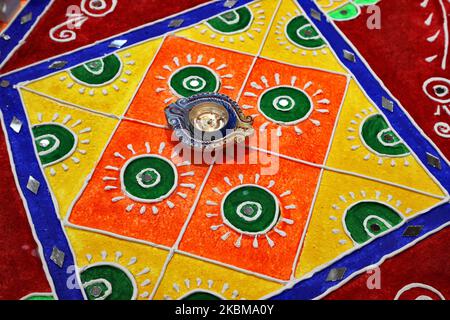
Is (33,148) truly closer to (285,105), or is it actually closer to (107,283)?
(107,283)

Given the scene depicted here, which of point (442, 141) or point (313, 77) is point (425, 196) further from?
point (313, 77)

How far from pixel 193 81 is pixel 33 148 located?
5.08 feet

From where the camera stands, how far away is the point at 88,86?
4.77 m

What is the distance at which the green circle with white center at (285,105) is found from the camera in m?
4.63

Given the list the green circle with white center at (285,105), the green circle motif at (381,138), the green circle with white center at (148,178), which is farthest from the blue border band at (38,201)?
the green circle motif at (381,138)

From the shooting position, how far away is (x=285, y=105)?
4.70 m

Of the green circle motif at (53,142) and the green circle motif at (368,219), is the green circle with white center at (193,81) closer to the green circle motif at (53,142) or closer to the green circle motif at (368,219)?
the green circle motif at (53,142)

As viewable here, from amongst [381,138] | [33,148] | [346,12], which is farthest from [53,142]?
[346,12]

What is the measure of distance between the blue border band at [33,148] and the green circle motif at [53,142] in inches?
2.3

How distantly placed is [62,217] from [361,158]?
251 cm

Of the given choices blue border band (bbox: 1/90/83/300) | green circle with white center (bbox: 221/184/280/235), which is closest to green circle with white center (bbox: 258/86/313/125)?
green circle with white center (bbox: 221/184/280/235)

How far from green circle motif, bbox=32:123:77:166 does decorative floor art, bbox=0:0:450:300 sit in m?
0.01

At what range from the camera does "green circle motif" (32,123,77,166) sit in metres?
4.32
